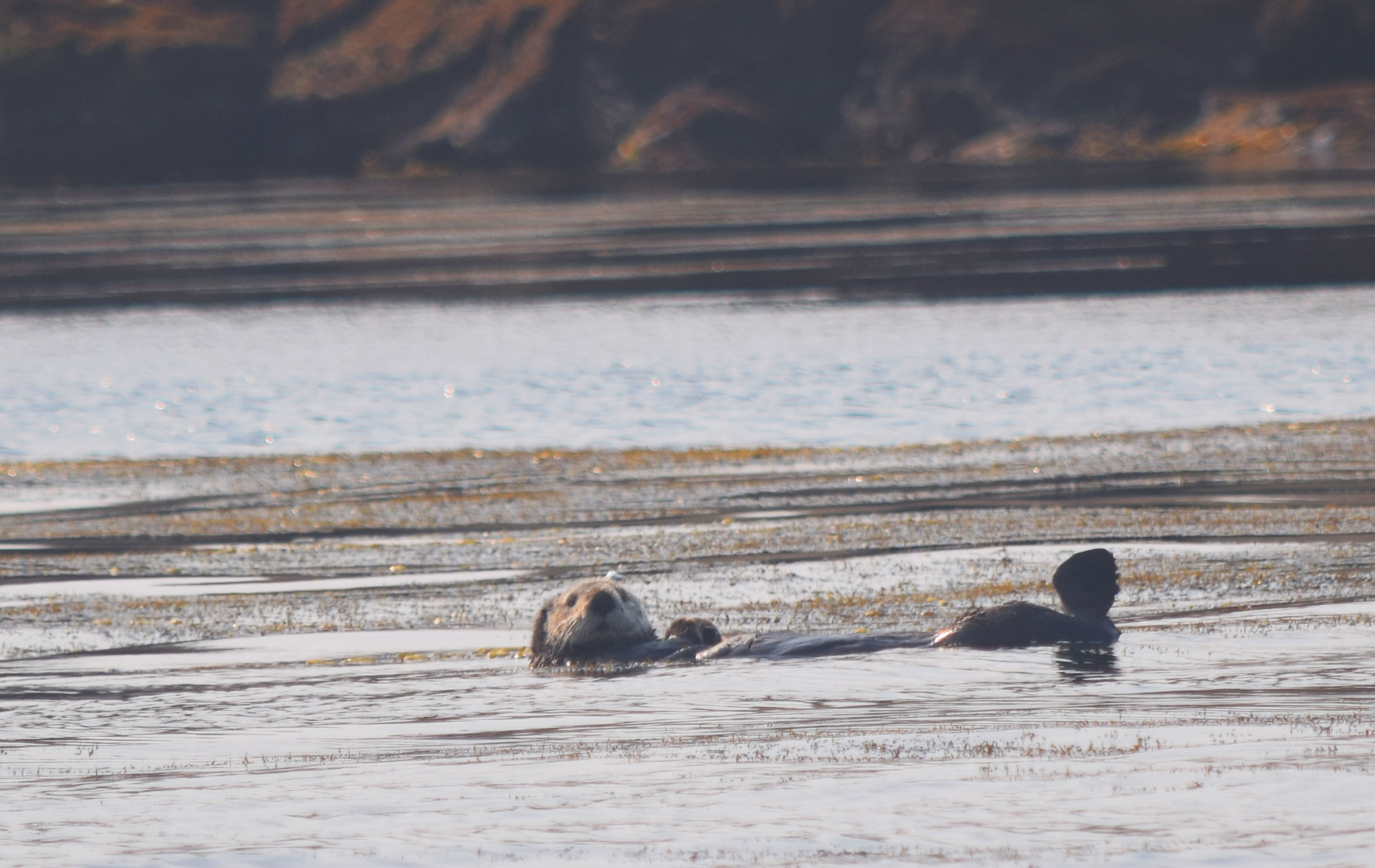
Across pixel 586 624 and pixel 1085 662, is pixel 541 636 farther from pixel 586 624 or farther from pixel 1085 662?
pixel 1085 662

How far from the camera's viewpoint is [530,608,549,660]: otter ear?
11633 millimetres

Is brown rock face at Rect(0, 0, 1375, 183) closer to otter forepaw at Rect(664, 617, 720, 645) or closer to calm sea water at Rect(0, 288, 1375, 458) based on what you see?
calm sea water at Rect(0, 288, 1375, 458)

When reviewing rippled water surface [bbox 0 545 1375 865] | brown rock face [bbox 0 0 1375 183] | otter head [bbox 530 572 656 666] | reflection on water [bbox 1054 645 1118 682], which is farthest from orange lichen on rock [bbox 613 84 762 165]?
reflection on water [bbox 1054 645 1118 682]

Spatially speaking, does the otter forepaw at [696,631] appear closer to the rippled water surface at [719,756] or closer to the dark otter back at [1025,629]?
the rippled water surface at [719,756]

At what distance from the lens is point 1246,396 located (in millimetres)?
23734

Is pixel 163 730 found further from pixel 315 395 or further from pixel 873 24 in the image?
pixel 873 24

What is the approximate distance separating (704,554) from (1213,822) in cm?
816

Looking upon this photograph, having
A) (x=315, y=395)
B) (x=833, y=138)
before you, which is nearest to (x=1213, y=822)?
(x=315, y=395)

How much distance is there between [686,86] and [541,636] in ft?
486

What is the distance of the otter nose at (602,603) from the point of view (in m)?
11.6

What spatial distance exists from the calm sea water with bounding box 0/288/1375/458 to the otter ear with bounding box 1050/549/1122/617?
10688 mm

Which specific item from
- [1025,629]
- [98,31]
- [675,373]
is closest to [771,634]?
[1025,629]

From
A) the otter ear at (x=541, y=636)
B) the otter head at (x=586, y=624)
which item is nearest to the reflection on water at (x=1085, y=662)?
the otter head at (x=586, y=624)

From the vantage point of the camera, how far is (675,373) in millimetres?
29297
